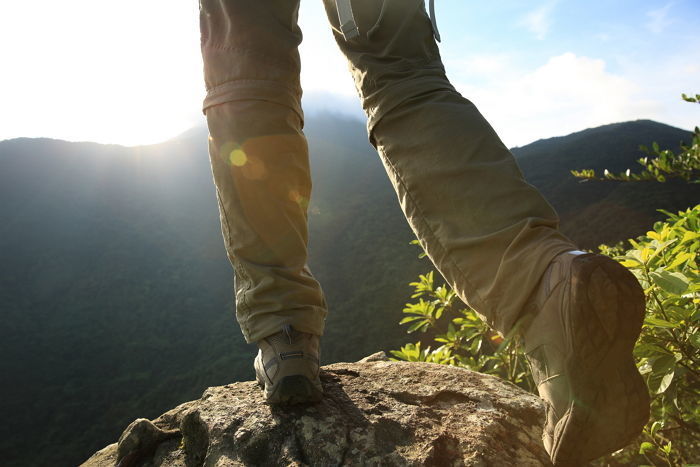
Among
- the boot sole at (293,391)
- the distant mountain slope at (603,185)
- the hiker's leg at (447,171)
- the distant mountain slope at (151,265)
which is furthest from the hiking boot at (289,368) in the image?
the distant mountain slope at (603,185)

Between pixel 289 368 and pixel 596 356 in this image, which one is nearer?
pixel 596 356

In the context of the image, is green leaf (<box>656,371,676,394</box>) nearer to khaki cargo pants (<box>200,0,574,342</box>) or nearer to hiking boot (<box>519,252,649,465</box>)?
hiking boot (<box>519,252,649,465</box>)

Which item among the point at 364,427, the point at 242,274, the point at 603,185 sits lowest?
the point at 364,427

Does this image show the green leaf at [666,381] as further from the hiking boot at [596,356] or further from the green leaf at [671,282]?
the hiking boot at [596,356]

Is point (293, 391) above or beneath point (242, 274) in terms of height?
beneath

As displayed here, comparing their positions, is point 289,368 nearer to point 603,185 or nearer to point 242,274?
point 242,274

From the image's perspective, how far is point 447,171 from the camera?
101 cm

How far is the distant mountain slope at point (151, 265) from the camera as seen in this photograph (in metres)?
5.66

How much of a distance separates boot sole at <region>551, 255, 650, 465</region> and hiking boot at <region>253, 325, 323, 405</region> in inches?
26.1

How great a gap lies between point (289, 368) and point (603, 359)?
2.47 feet

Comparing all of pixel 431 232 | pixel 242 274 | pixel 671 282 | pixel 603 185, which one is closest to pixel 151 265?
pixel 242 274

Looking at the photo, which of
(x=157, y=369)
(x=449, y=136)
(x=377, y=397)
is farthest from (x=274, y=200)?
(x=157, y=369)

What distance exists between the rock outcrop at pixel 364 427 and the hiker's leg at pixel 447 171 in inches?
13.9

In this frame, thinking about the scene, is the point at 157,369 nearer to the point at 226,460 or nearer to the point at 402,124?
the point at 226,460
